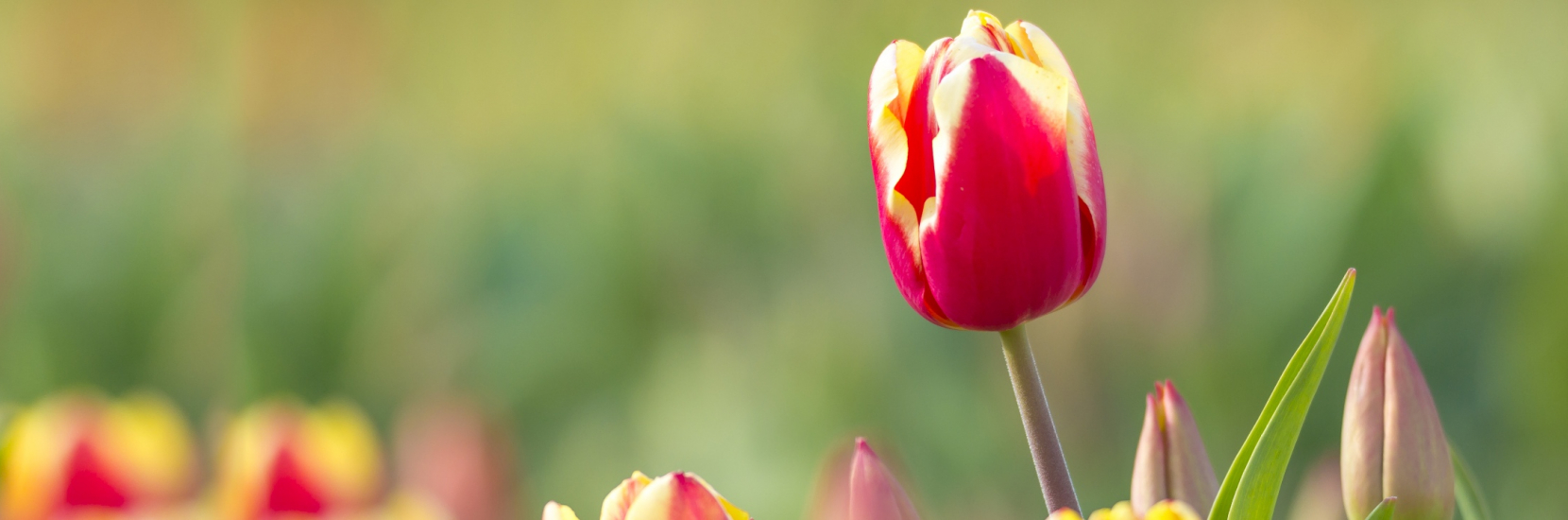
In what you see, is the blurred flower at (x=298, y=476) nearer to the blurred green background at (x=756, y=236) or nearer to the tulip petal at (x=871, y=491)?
the tulip petal at (x=871, y=491)

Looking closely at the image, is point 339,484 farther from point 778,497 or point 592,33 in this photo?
point 592,33

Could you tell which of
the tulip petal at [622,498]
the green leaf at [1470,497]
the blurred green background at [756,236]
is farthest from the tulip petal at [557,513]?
the blurred green background at [756,236]

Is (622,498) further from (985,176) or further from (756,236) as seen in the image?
(756,236)

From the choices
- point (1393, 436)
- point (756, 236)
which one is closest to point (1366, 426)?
point (1393, 436)

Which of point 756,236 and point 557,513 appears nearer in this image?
point 557,513

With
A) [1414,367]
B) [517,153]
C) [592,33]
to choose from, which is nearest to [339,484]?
[1414,367]

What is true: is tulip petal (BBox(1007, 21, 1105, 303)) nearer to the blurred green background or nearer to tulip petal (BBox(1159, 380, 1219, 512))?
tulip petal (BBox(1159, 380, 1219, 512))
